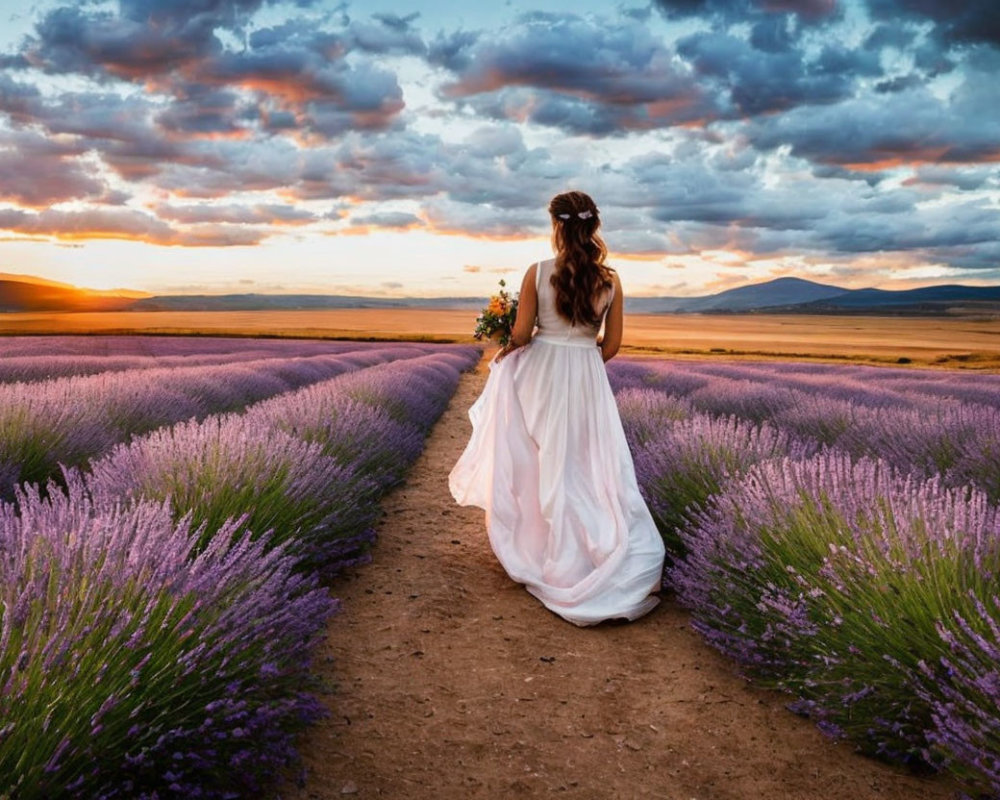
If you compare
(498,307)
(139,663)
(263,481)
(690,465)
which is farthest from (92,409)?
(139,663)

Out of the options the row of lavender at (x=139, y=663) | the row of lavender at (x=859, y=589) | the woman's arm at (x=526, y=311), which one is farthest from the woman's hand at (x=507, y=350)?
the row of lavender at (x=139, y=663)

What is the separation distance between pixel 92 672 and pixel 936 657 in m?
2.14

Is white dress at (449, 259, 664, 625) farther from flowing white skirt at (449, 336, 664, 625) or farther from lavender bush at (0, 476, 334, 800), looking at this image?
lavender bush at (0, 476, 334, 800)

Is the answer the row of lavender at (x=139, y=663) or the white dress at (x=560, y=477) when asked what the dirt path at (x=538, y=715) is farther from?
the row of lavender at (x=139, y=663)

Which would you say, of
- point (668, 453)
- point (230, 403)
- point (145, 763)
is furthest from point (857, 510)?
point (230, 403)

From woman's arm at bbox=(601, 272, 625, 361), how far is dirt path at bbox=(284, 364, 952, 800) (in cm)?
137

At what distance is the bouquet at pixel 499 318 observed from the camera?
412 cm

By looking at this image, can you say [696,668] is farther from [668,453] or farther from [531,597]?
[668,453]

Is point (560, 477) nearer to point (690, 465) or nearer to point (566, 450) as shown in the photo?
point (566, 450)

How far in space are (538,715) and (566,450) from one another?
1.59m

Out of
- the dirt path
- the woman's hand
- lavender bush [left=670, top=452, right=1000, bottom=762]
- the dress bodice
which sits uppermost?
the dress bodice

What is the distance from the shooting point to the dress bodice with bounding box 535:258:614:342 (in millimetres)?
3875

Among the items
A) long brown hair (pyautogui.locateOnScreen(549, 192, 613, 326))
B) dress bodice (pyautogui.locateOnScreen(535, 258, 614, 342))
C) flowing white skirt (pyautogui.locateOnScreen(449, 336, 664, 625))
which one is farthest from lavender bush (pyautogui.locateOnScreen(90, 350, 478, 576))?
long brown hair (pyautogui.locateOnScreen(549, 192, 613, 326))

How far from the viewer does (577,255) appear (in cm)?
379
